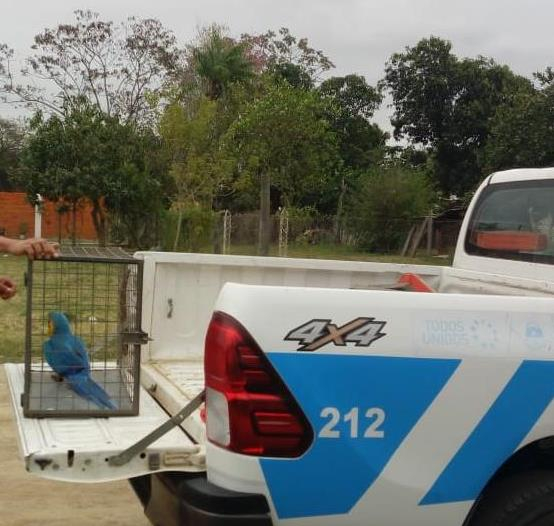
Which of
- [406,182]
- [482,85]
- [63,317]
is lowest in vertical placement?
[63,317]

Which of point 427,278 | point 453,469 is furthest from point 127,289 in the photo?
point 453,469

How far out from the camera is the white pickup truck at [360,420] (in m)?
2.48

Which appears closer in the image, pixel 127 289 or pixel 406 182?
pixel 127 289

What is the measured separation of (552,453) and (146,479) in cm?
153

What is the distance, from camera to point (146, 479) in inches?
128

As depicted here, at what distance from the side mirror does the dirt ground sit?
7.95 ft

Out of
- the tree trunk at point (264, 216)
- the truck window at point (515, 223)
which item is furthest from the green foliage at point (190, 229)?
the truck window at point (515, 223)

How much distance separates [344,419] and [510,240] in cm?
201

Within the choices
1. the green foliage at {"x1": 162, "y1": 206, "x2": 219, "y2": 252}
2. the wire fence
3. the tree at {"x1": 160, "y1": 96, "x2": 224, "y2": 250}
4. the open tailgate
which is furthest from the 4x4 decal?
the wire fence

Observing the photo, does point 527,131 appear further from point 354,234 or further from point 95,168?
point 95,168

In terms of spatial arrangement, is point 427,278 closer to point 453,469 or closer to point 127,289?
point 127,289

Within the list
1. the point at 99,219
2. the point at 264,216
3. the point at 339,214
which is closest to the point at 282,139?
the point at 264,216

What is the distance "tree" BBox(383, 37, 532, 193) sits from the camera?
3347cm

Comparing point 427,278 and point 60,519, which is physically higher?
point 427,278
